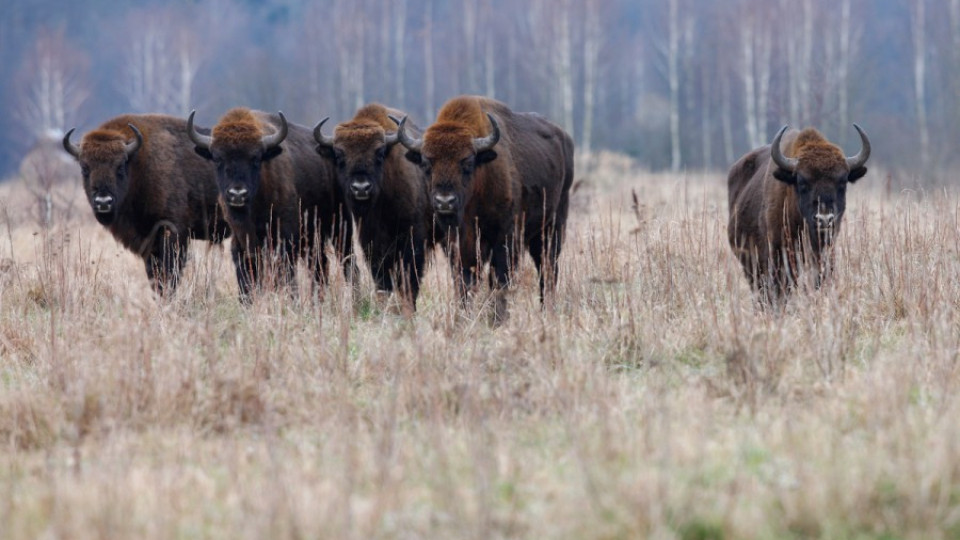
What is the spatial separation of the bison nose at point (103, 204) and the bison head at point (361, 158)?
200cm

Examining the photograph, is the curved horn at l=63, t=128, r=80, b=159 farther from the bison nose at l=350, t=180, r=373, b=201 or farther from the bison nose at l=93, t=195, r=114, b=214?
the bison nose at l=350, t=180, r=373, b=201

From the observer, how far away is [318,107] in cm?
4197

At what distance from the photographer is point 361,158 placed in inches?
396

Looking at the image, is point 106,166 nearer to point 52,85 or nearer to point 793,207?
point 793,207

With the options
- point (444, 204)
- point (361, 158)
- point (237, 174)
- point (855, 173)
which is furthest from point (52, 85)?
point (855, 173)

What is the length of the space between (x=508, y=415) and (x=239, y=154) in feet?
17.2

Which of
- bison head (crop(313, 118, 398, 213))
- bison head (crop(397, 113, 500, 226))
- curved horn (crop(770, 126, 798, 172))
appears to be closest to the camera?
curved horn (crop(770, 126, 798, 172))

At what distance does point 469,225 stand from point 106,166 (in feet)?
11.7

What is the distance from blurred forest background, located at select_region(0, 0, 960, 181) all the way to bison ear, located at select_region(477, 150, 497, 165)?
664 inches

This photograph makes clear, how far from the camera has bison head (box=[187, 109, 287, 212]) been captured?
10.0 metres

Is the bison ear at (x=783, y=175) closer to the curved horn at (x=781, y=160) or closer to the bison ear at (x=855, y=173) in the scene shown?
the curved horn at (x=781, y=160)

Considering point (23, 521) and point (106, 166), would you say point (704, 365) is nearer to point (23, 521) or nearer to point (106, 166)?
point (23, 521)

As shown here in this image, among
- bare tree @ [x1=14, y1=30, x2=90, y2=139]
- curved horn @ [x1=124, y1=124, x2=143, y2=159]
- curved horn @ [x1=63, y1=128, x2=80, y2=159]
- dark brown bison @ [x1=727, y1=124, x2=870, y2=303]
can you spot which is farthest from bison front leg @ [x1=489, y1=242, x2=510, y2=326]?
bare tree @ [x1=14, y1=30, x2=90, y2=139]

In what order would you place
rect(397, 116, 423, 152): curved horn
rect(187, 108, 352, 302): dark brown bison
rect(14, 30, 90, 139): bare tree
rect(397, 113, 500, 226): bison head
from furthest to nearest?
rect(14, 30, 90, 139): bare tree
rect(187, 108, 352, 302): dark brown bison
rect(397, 116, 423, 152): curved horn
rect(397, 113, 500, 226): bison head
